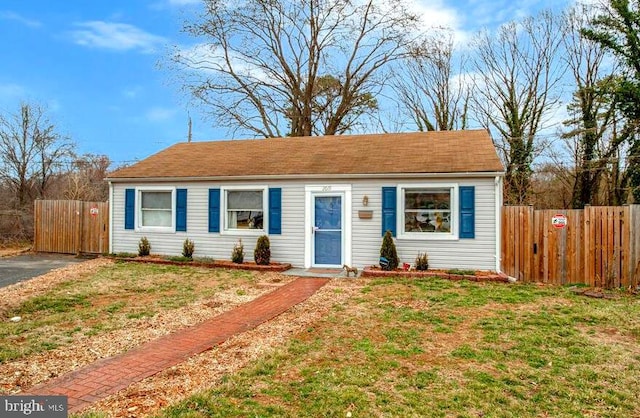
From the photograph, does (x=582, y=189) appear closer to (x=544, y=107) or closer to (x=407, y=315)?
(x=544, y=107)

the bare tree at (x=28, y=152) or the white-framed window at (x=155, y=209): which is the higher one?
the bare tree at (x=28, y=152)

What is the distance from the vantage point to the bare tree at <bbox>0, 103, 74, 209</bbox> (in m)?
18.3

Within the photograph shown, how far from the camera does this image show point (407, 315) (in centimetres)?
615

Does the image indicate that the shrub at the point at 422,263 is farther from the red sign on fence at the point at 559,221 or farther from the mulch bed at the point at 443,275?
the red sign on fence at the point at 559,221

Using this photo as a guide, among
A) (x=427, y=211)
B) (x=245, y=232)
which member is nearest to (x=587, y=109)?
(x=427, y=211)

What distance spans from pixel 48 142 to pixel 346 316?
19333mm

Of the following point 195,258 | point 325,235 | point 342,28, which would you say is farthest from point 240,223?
point 342,28

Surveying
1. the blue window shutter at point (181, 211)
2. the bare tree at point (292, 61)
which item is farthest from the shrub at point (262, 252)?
the bare tree at point (292, 61)

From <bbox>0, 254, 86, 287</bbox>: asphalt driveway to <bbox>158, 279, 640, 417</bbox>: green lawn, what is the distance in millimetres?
7548

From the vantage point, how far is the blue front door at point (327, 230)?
1035cm

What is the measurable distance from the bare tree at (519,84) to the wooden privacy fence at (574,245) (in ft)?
37.4

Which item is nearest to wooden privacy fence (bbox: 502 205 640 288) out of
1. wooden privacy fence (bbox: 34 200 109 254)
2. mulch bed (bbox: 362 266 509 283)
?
mulch bed (bbox: 362 266 509 283)

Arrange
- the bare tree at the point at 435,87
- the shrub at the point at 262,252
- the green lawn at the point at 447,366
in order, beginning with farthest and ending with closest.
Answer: the bare tree at the point at 435,87
the shrub at the point at 262,252
the green lawn at the point at 447,366

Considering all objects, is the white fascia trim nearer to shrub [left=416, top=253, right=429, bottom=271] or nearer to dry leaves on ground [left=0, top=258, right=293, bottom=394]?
shrub [left=416, top=253, right=429, bottom=271]
